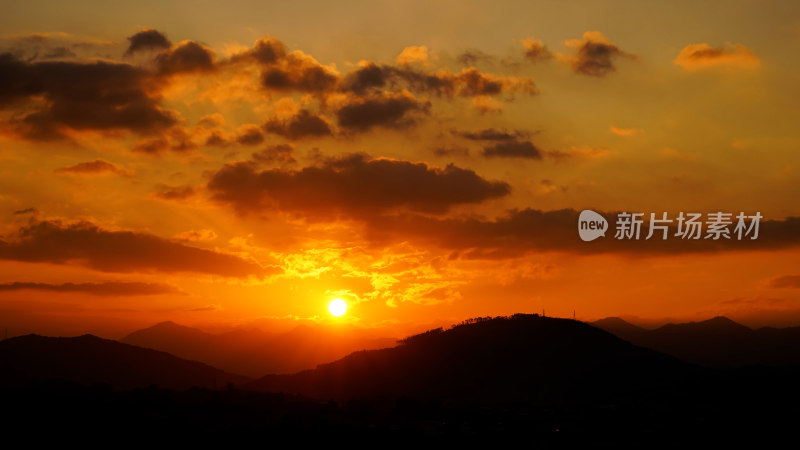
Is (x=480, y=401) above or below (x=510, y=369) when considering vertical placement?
below

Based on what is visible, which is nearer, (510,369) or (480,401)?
(480,401)

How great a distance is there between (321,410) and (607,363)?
71521 mm

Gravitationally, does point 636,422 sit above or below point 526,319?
below

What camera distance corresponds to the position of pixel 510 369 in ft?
577

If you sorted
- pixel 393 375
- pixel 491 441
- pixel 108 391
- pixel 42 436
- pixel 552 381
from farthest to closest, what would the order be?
pixel 393 375, pixel 552 381, pixel 108 391, pixel 491 441, pixel 42 436

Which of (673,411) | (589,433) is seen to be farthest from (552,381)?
(589,433)

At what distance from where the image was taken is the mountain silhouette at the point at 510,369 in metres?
165

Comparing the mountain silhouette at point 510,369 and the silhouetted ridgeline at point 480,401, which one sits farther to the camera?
the mountain silhouette at point 510,369

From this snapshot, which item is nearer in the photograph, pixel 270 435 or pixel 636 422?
pixel 270 435

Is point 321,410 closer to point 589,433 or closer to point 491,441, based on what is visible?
point 491,441

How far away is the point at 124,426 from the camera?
11625 cm

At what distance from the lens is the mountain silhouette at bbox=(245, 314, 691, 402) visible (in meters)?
165

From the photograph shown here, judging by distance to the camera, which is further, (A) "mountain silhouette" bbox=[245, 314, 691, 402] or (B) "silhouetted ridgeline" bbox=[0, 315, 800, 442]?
(A) "mountain silhouette" bbox=[245, 314, 691, 402]

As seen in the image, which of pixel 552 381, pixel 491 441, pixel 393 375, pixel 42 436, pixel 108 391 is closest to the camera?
pixel 42 436
